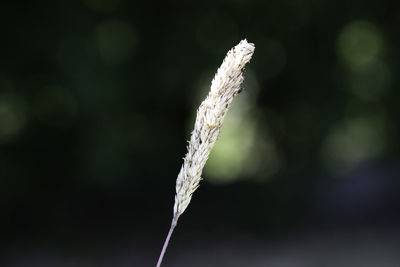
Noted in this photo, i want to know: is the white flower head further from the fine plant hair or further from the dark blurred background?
the dark blurred background

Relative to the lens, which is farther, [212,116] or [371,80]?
[371,80]

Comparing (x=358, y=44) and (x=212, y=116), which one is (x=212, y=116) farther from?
(x=358, y=44)

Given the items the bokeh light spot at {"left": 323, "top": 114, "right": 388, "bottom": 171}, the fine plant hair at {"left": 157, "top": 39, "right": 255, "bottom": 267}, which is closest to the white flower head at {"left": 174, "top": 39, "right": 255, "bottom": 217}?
the fine plant hair at {"left": 157, "top": 39, "right": 255, "bottom": 267}

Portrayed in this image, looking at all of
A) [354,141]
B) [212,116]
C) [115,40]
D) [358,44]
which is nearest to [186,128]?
[115,40]

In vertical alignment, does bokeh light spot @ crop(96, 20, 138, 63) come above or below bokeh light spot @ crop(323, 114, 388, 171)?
below

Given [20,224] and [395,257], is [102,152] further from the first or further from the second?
[395,257]

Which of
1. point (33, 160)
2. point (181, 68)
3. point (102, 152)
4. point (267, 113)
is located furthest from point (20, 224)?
point (267, 113)
